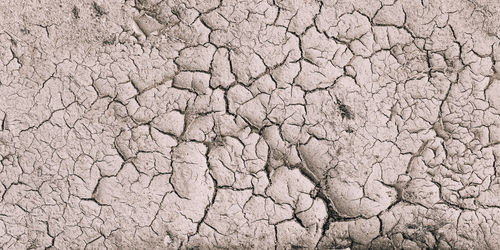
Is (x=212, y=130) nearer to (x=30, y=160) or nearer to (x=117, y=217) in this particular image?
(x=117, y=217)

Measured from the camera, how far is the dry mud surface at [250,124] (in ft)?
10.4

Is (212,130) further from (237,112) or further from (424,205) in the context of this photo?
(424,205)

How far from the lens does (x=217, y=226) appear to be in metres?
3.18

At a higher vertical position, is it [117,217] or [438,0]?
[438,0]

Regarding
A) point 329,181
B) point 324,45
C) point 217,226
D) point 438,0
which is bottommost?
point 217,226

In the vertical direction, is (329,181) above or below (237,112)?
below

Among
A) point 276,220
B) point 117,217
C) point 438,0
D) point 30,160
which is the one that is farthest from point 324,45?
point 30,160

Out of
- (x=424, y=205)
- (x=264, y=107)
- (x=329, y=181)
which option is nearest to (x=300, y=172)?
(x=329, y=181)

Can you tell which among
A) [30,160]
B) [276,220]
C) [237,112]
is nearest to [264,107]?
[237,112]

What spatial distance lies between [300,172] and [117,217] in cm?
104

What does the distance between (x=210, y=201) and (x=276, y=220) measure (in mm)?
377

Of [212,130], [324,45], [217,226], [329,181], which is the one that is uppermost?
[324,45]

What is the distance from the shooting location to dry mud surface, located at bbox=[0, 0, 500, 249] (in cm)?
318

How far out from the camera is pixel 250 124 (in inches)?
127
